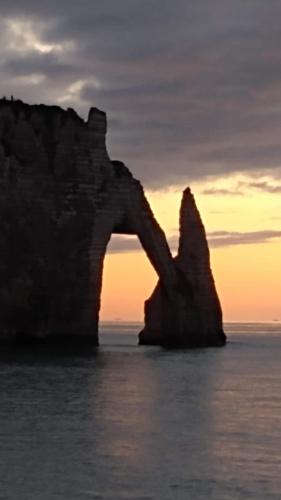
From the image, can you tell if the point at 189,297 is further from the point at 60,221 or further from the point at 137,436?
the point at 137,436

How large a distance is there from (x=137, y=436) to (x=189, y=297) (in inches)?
3298

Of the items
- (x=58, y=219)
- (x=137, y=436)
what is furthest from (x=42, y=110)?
(x=137, y=436)

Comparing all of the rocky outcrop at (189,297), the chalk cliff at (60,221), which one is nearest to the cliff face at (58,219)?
the chalk cliff at (60,221)

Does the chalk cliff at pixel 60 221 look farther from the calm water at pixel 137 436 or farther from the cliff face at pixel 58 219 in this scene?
the calm water at pixel 137 436

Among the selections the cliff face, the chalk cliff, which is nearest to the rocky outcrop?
the chalk cliff

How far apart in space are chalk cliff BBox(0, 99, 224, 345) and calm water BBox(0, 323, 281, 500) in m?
35.9

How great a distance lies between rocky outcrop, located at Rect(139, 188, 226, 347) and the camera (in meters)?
129

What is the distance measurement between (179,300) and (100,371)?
142ft

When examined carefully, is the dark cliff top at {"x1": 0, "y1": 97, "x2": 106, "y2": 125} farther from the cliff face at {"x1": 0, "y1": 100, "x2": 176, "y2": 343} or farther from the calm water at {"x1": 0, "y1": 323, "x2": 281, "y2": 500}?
the calm water at {"x1": 0, "y1": 323, "x2": 281, "y2": 500}

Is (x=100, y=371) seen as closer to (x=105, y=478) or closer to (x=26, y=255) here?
(x=26, y=255)

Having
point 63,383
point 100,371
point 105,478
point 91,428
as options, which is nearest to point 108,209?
point 100,371

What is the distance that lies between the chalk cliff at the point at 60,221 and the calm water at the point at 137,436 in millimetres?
35930

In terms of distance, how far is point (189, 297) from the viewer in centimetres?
12900

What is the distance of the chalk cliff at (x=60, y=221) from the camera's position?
119m
